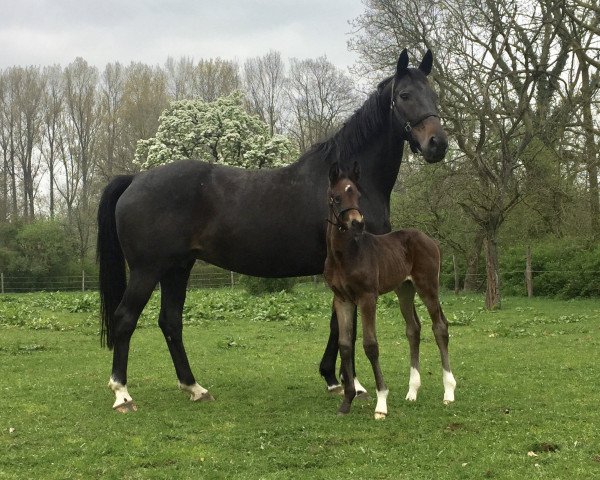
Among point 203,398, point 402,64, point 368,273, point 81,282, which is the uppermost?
point 402,64

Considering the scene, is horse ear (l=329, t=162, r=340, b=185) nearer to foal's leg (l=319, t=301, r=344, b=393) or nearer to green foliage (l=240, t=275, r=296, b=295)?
foal's leg (l=319, t=301, r=344, b=393)

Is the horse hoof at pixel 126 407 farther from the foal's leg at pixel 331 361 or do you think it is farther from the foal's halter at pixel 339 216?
the foal's halter at pixel 339 216

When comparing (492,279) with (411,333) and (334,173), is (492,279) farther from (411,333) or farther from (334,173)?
(334,173)

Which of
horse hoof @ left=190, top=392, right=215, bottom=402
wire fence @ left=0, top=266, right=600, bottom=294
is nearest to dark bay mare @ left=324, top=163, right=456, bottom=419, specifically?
horse hoof @ left=190, top=392, right=215, bottom=402

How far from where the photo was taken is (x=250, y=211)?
597 cm

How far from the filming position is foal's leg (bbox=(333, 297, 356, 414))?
5.34 m

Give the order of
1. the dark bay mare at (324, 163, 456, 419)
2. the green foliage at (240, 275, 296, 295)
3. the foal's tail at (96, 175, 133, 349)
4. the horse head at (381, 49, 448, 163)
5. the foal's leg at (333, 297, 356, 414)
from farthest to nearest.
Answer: the green foliage at (240, 275, 296, 295)
the foal's tail at (96, 175, 133, 349)
the horse head at (381, 49, 448, 163)
the foal's leg at (333, 297, 356, 414)
the dark bay mare at (324, 163, 456, 419)

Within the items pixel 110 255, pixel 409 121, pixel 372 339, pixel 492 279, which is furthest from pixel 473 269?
pixel 372 339

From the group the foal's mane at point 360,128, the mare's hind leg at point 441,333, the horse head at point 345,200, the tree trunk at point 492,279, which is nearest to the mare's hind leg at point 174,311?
the foal's mane at point 360,128

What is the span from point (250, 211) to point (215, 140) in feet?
83.4

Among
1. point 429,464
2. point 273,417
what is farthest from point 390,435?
point 273,417

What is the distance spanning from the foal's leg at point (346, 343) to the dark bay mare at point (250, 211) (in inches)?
21.2

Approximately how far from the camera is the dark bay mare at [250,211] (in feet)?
19.5

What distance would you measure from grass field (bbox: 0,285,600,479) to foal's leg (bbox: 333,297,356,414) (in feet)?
0.55
